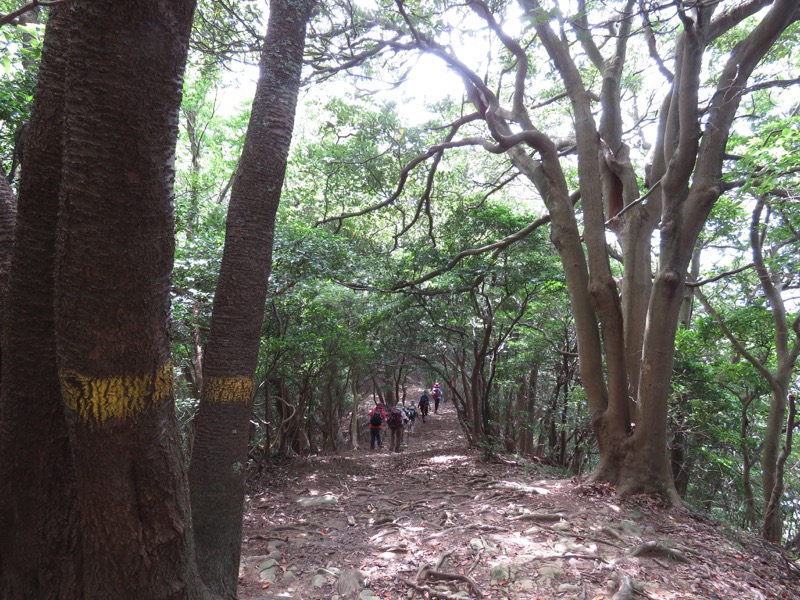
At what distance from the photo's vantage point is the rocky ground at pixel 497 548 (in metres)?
3.65

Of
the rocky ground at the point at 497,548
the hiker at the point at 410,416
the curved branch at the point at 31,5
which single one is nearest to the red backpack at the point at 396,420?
the hiker at the point at 410,416

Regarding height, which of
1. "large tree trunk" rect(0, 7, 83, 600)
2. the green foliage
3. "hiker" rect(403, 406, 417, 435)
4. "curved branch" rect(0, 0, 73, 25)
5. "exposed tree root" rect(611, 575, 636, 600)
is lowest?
"hiker" rect(403, 406, 417, 435)

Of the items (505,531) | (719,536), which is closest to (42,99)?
(505,531)

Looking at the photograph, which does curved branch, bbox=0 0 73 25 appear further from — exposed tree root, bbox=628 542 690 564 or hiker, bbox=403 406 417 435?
hiker, bbox=403 406 417 435

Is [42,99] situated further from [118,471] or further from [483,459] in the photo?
[483,459]

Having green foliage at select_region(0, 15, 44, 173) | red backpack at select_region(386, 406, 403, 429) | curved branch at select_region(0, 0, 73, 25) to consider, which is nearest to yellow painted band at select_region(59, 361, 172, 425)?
curved branch at select_region(0, 0, 73, 25)

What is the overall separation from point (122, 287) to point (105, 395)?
1.27ft

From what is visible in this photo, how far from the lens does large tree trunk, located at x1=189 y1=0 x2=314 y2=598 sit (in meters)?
2.87

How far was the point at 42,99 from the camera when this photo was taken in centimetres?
180

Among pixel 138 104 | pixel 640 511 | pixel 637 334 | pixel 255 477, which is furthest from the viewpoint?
pixel 255 477

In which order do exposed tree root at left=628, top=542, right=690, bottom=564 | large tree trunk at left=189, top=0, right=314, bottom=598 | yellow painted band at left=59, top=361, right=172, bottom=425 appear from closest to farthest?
yellow painted band at left=59, top=361, right=172, bottom=425, large tree trunk at left=189, top=0, right=314, bottom=598, exposed tree root at left=628, top=542, right=690, bottom=564

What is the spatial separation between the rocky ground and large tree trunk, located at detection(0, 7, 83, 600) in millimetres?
1966

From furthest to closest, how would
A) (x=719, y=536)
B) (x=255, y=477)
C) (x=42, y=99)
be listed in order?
(x=255, y=477) < (x=719, y=536) < (x=42, y=99)

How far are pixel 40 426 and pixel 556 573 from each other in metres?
3.73
